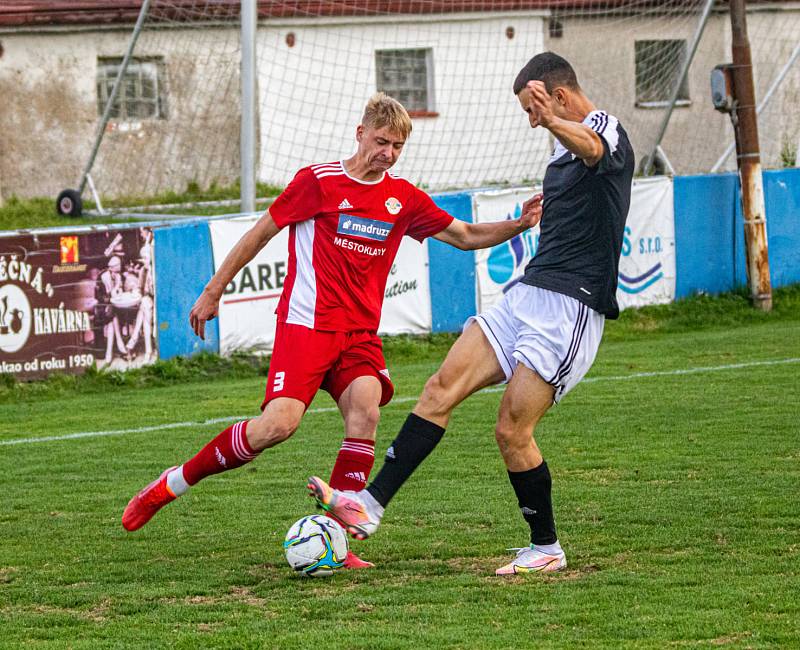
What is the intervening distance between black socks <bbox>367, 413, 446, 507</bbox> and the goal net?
45.2ft

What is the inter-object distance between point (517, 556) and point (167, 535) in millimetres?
1898

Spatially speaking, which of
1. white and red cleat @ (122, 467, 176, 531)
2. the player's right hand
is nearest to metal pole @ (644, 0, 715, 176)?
the player's right hand

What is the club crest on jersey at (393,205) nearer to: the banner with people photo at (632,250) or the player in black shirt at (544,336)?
the player in black shirt at (544,336)

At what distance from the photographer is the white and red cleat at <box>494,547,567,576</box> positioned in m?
5.66

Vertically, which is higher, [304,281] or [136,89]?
[136,89]

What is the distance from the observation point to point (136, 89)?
20734 mm

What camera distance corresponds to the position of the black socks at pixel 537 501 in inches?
226

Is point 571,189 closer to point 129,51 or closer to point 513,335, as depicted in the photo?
point 513,335

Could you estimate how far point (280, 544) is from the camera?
6.43m

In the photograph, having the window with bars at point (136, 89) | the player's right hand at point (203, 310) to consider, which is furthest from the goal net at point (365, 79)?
the player's right hand at point (203, 310)

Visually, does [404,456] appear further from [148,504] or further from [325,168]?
[325,168]

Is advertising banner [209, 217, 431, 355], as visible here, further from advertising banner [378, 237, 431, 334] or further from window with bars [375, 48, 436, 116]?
window with bars [375, 48, 436, 116]

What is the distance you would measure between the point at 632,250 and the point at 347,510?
1040cm

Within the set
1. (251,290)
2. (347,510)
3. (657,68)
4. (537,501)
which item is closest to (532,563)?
(537,501)
